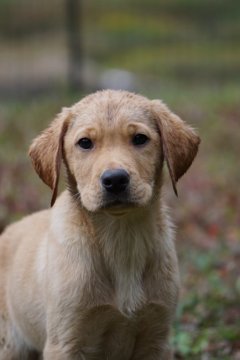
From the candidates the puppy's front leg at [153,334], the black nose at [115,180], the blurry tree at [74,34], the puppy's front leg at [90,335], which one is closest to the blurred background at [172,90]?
the blurry tree at [74,34]

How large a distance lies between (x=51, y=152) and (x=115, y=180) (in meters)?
0.68

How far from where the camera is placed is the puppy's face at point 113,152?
488cm

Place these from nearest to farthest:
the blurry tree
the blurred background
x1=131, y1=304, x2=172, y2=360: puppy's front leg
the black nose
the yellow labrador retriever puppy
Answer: the black nose
the yellow labrador retriever puppy
x1=131, y1=304, x2=172, y2=360: puppy's front leg
the blurred background
the blurry tree

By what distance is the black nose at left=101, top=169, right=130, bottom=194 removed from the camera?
4.81m

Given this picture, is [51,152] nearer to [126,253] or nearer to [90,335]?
[126,253]

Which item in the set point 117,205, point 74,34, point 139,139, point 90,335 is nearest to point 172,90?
point 74,34

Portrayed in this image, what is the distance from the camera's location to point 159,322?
17.5ft

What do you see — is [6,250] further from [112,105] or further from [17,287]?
[112,105]

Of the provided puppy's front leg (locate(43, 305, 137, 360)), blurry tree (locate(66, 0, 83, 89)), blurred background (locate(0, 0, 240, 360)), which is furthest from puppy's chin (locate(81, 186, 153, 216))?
blurry tree (locate(66, 0, 83, 89))

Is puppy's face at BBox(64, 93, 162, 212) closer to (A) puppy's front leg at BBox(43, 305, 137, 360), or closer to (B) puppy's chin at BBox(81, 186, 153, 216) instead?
(B) puppy's chin at BBox(81, 186, 153, 216)

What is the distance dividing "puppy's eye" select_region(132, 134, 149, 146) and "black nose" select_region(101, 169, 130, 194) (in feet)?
1.24

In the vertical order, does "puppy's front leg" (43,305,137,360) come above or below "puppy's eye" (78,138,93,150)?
below

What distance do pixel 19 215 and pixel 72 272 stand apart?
3.72 meters

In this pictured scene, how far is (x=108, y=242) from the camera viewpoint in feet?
17.6
